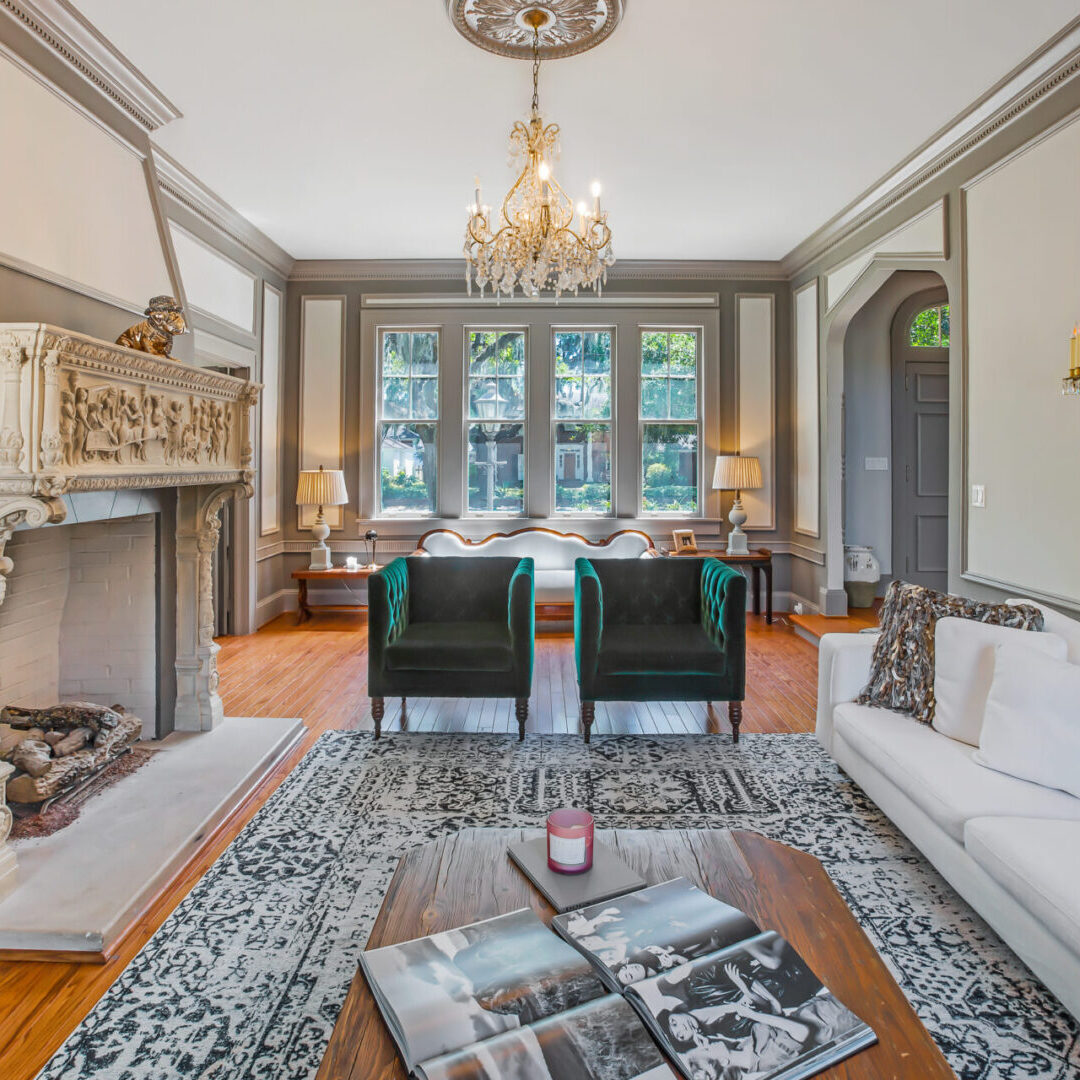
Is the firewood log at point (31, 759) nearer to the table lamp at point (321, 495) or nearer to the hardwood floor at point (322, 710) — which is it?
the hardwood floor at point (322, 710)

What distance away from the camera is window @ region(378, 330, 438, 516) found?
253 inches

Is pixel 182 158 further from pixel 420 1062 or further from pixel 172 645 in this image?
pixel 420 1062

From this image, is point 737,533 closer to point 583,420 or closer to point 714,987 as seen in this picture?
point 583,420

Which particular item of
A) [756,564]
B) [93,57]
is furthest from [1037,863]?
[756,564]

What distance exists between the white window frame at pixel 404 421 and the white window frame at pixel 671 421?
173 centimetres

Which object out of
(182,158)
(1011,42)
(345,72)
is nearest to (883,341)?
(1011,42)

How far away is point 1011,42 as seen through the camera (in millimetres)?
2959

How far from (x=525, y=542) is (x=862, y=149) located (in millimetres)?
3614

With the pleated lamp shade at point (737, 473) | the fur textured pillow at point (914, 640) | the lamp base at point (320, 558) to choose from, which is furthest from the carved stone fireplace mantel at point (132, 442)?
the pleated lamp shade at point (737, 473)

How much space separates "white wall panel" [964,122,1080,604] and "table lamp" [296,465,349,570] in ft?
14.8

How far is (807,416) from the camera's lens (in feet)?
19.6

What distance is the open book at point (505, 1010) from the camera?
106 cm

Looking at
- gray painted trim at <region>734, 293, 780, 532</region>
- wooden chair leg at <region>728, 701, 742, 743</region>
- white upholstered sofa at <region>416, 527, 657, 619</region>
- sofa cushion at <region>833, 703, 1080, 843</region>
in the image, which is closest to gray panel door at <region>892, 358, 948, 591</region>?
gray painted trim at <region>734, 293, 780, 532</region>

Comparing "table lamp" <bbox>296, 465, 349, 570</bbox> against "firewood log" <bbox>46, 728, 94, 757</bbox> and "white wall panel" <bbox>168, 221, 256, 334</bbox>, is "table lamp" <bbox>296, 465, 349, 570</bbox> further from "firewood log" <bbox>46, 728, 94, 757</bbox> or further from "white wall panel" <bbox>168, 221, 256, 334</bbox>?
"firewood log" <bbox>46, 728, 94, 757</bbox>
